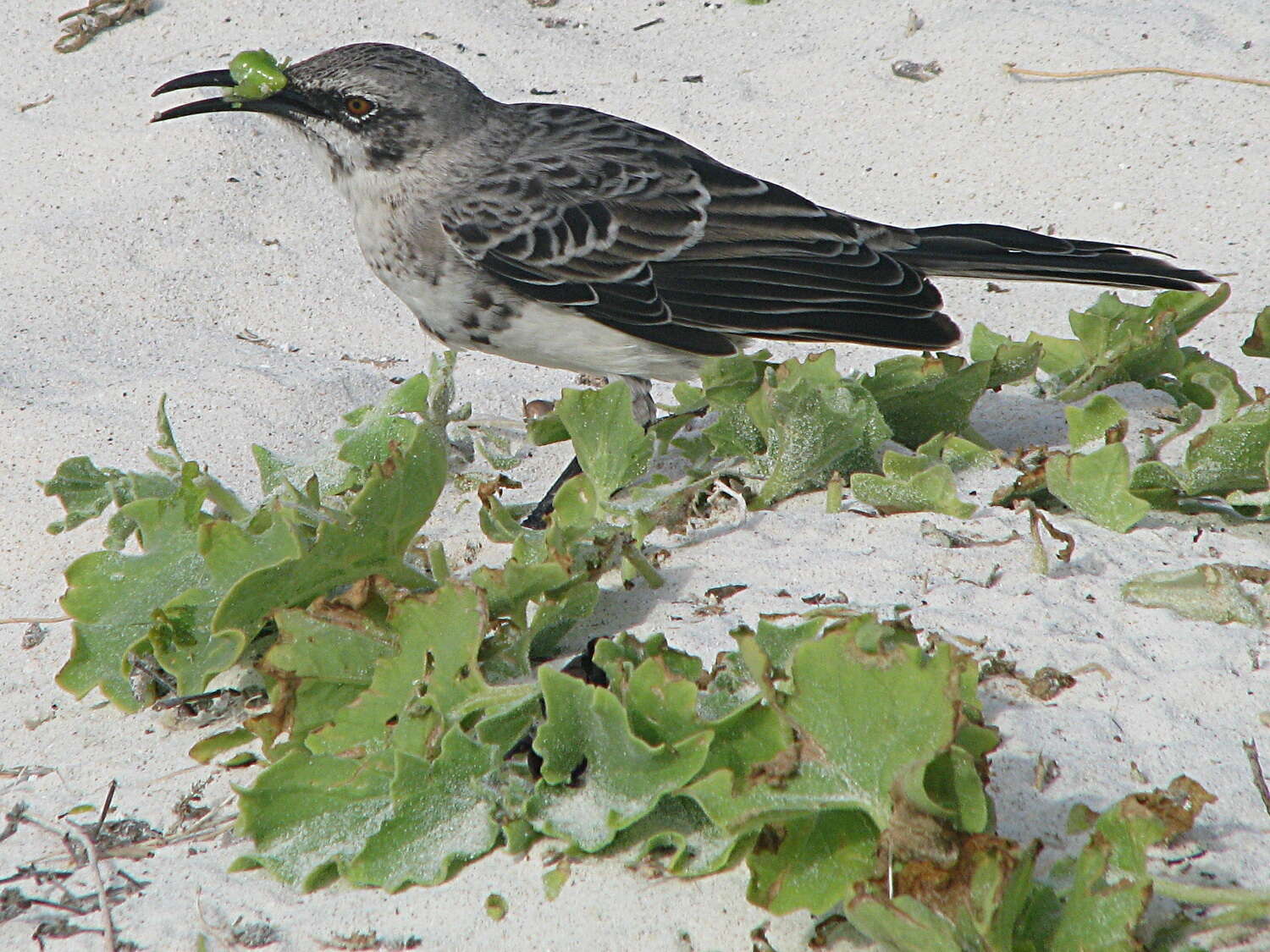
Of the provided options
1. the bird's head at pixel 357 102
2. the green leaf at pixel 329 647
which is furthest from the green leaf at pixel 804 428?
the bird's head at pixel 357 102

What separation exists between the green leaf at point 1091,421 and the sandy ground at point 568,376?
35cm

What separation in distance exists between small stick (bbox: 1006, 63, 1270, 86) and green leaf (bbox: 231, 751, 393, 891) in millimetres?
5211

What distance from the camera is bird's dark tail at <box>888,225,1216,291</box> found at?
439 centimetres

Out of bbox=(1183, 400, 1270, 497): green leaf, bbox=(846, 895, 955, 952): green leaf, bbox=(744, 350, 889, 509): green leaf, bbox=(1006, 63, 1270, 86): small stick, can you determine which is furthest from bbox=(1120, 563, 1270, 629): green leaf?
bbox=(1006, 63, 1270, 86): small stick

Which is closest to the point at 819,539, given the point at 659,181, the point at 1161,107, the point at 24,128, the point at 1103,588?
the point at 1103,588

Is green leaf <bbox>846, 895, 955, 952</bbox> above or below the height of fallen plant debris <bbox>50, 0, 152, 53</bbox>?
above

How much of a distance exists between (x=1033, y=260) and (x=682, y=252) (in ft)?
3.95

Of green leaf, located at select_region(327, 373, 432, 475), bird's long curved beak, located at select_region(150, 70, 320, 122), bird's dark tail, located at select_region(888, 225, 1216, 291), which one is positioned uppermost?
bird's long curved beak, located at select_region(150, 70, 320, 122)

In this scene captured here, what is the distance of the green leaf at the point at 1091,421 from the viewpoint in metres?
3.55

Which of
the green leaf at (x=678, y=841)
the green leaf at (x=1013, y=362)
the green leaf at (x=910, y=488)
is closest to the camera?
the green leaf at (x=678, y=841)

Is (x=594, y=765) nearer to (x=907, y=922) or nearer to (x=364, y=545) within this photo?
(x=907, y=922)

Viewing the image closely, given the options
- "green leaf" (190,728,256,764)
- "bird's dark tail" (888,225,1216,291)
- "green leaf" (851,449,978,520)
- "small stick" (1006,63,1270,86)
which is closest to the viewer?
"green leaf" (190,728,256,764)

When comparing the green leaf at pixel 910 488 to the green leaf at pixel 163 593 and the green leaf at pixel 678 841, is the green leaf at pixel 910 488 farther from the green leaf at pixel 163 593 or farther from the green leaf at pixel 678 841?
the green leaf at pixel 163 593

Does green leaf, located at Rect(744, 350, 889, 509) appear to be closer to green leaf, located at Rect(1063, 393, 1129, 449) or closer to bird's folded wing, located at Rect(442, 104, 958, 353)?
green leaf, located at Rect(1063, 393, 1129, 449)
